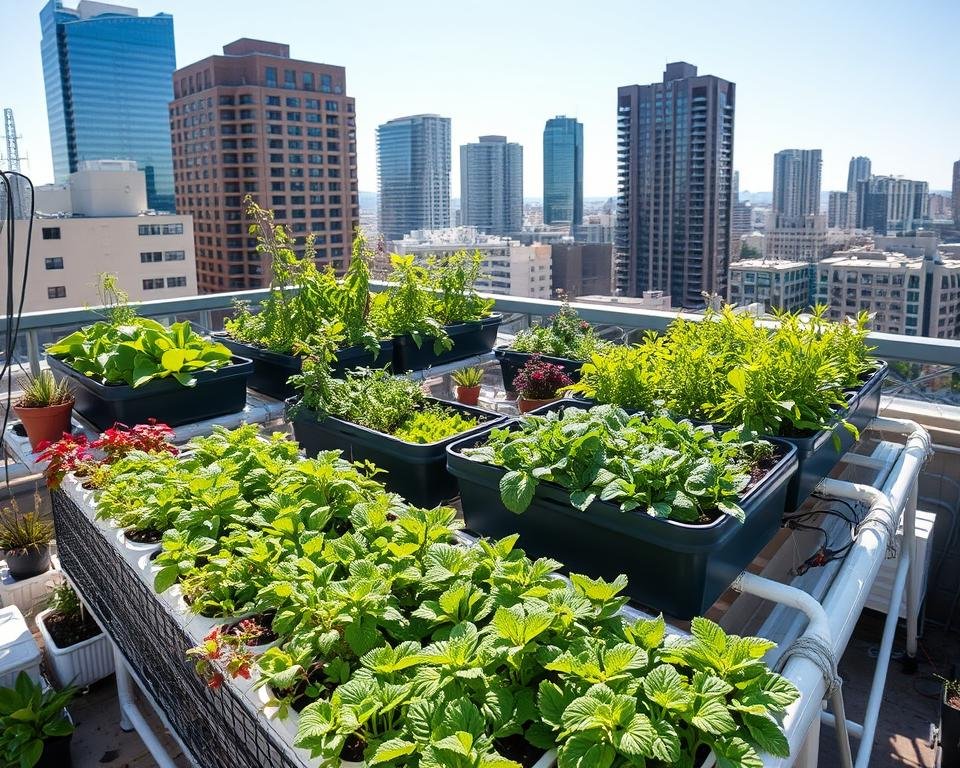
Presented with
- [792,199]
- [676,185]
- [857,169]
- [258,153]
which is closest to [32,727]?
[258,153]

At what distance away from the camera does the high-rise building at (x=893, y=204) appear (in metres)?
80.8

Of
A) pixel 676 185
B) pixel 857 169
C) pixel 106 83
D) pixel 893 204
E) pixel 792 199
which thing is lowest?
pixel 893 204

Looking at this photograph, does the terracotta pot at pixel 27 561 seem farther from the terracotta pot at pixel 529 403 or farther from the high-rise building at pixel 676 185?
the high-rise building at pixel 676 185

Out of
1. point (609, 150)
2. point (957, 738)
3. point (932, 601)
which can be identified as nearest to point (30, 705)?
point (957, 738)

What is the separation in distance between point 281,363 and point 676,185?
202 ft

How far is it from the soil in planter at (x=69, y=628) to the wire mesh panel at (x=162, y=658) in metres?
0.32

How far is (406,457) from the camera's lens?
190cm

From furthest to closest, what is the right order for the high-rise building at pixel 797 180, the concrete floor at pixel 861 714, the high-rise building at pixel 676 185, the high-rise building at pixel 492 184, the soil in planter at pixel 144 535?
the high-rise building at pixel 492 184, the high-rise building at pixel 797 180, the high-rise building at pixel 676 185, the concrete floor at pixel 861 714, the soil in planter at pixel 144 535

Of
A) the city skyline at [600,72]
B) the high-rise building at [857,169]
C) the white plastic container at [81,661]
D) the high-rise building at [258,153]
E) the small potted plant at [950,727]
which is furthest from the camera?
the high-rise building at [857,169]

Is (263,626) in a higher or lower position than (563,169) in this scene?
lower

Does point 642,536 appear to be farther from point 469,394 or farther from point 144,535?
point 469,394

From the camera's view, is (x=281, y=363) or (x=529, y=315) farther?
(x=529, y=315)

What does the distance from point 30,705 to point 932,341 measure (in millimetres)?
3076

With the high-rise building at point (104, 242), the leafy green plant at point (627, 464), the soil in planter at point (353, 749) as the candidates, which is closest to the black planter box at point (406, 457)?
the leafy green plant at point (627, 464)
